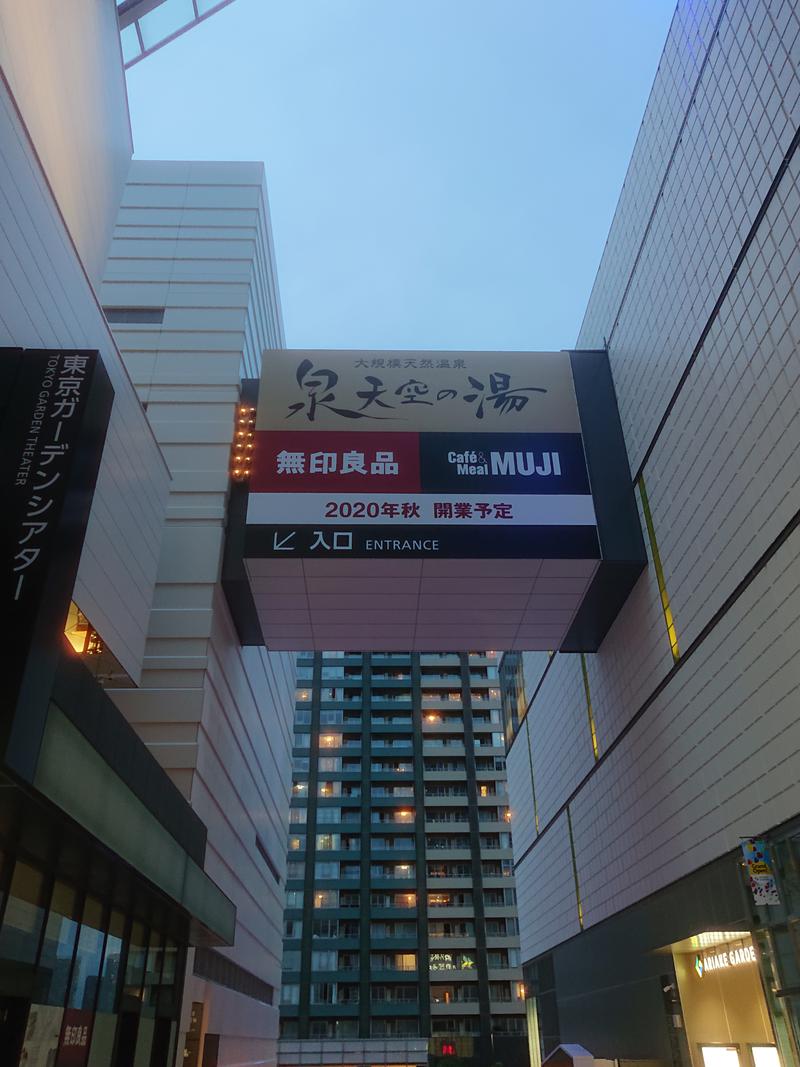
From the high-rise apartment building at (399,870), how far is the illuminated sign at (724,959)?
56.6 metres

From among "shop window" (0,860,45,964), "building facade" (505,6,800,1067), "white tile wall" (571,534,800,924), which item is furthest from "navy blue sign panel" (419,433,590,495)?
"shop window" (0,860,45,964)

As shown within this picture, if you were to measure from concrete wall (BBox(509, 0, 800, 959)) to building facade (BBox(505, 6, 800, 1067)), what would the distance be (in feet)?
0.16

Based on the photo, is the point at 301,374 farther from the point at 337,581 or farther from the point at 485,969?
the point at 485,969

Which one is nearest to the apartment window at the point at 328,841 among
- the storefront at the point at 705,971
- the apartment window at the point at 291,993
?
the apartment window at the point at 291,993

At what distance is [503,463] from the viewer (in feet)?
55.1

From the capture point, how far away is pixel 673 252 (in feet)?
48.6

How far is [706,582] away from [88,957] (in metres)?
10.6

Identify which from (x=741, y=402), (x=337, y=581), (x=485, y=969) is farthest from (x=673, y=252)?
(x=485, y=969)

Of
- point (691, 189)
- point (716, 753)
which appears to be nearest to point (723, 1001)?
point (716, 753)

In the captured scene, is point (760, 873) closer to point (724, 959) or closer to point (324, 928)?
point (724, 959)

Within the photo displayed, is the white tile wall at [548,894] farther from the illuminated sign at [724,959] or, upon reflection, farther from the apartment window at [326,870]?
the apartment window at [326,870]

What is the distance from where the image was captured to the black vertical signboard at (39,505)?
581 cm

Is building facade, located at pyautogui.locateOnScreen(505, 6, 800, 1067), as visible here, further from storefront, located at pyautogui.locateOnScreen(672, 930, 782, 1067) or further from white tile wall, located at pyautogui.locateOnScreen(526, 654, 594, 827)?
white tile wall, located at pyautogui.locateOnScreen(526, 654, 594, 827)

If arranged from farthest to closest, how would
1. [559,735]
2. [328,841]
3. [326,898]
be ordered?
[328,841]
[326,898]
[559,735]
